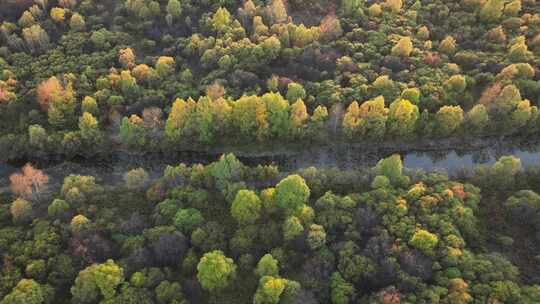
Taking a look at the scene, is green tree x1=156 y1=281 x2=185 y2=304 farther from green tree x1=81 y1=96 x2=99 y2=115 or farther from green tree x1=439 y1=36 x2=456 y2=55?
green tree x1=439 y1=36 x2=456 y2=55

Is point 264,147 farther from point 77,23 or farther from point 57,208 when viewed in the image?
point 77,23

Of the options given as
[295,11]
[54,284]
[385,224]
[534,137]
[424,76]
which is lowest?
[54,284]

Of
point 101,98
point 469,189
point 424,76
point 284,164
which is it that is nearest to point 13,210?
point 101,98

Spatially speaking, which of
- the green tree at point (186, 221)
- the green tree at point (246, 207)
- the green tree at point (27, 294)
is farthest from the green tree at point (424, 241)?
the green tree at point (27, 294)

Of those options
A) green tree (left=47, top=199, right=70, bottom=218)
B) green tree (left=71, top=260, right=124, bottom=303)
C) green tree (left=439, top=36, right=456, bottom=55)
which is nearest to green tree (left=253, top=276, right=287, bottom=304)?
green tree (left=71, top=260, right=124, bottom=303)

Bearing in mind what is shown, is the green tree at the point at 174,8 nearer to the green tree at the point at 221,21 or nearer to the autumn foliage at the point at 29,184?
the green tree at the point at 221,21

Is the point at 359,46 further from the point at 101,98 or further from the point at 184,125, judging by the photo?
the point at 101,98

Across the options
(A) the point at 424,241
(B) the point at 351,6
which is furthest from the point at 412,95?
(A) the point at 424,241
